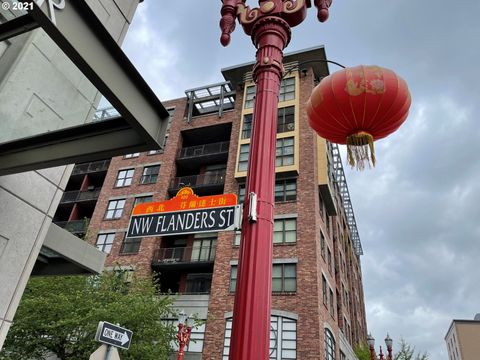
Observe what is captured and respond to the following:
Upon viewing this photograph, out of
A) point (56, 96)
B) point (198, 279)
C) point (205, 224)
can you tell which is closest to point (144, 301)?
point (198, 279)

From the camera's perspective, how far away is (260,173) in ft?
13.5

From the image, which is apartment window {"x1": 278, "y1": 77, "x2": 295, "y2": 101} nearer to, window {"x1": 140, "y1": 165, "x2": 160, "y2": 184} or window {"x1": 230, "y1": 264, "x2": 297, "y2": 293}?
window {"x1": 140, "y1": 165, "x2": 160, "y2": 184}

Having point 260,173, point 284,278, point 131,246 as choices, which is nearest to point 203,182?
point 131,246

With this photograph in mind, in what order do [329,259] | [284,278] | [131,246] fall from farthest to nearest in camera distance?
[131,246] < [329,259] < [284,278]

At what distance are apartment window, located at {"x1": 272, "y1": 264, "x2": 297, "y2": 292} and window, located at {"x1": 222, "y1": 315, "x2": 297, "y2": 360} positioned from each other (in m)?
1.74

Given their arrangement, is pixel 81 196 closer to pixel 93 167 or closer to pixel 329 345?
pixel 93 167

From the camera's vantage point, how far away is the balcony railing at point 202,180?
31.3 meters

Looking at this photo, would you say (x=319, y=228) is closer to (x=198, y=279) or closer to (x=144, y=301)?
(x=198, y=279)

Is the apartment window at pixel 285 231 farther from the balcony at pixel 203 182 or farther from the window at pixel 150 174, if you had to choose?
the window at pixel 150 174

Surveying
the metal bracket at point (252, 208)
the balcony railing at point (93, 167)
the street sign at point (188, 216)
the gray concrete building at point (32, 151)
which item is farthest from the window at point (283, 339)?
the balcony railing at point (93, 167)

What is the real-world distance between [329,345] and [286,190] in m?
10.3

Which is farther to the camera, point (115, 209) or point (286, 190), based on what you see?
point (115, 209)

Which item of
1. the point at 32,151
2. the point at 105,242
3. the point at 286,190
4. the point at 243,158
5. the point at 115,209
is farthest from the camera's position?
the point at 115,209

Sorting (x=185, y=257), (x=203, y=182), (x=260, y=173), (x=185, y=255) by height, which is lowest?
(x=260, y=173)
